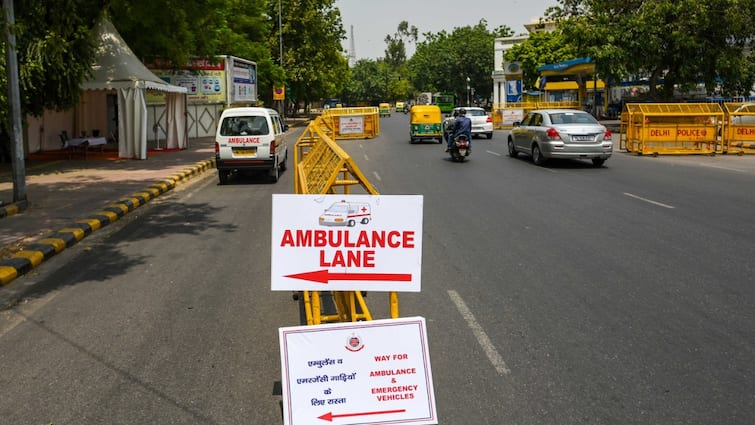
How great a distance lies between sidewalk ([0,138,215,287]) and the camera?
9273 mm

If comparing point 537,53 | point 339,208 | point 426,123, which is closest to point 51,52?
point 426,123

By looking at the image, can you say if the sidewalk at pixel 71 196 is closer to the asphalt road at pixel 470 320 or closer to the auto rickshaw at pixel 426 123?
the asphalt road at pixel 470 320

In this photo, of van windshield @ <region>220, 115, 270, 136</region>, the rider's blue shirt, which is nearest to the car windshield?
the rider's blue shirt

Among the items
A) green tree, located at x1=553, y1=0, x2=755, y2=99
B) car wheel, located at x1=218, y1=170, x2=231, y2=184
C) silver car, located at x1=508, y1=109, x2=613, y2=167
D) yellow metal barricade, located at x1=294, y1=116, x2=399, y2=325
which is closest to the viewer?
yellow metal barricade, located at x1=294, y1=116, x2=399, y2=325

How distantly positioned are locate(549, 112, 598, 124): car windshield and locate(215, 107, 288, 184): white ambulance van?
317 inches

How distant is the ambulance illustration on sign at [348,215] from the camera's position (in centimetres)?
389

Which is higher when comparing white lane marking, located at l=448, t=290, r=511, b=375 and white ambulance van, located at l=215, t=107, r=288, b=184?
white ambulance van, located at l=215, t=107, r=288, b=184

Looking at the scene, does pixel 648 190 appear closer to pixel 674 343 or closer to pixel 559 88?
pixel 674 343

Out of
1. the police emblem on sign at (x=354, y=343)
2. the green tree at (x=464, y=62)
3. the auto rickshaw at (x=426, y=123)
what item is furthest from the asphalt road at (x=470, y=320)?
the green tree at (x=464, y=62)

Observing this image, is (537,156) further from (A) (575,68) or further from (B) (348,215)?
(A) (575,68)

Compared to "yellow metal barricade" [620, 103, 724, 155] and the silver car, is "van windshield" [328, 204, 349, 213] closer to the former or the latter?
the silver car

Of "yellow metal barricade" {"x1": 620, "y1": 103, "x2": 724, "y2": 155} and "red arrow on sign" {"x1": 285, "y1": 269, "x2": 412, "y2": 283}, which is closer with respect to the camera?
"red arrow on sign" {"x1": 285, "y1": 269, "x2": 412, "y2": 283}

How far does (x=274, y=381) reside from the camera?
4707 millimetres

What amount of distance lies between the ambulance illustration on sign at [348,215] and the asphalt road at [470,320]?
1.27 metres
